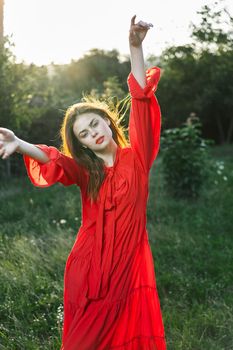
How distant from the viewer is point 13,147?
6.61ft

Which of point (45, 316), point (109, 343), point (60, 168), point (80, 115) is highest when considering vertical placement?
point (80, 115)

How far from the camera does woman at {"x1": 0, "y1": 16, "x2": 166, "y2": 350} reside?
218 cm

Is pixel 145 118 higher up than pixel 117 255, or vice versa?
pixel 145 118

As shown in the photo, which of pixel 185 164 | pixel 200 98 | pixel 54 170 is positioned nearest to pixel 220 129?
pixel 200 98

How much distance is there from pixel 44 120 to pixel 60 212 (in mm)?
4858

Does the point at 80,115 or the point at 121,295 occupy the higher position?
the point at 80,115

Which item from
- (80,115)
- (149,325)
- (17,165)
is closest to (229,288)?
(149,325)

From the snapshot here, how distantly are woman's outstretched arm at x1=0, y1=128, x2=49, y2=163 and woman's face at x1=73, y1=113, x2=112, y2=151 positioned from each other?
0.79ft

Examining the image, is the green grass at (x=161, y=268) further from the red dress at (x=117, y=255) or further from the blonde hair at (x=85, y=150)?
the blonde hair at (x=85, y=150)

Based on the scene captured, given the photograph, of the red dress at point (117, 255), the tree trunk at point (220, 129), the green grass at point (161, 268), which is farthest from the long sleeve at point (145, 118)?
the tree trunk at point (220, 129)

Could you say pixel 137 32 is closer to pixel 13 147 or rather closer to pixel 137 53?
pixel 137 53

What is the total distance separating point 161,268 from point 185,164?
3151 mm

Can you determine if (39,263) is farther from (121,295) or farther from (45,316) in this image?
(121,295)

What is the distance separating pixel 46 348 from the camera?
289 cm
